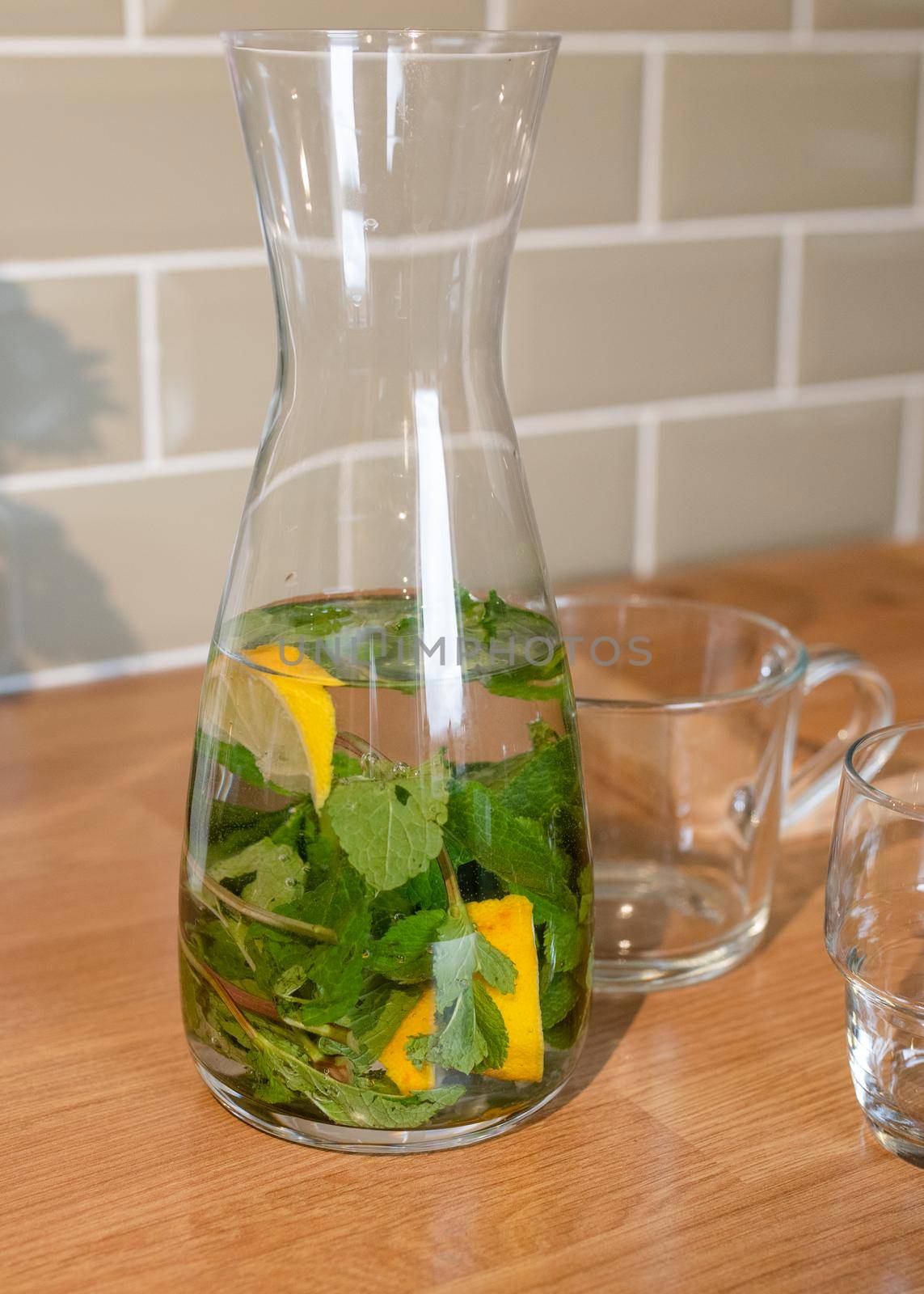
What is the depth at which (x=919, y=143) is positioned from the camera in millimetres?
1017

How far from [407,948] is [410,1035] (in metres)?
0.02

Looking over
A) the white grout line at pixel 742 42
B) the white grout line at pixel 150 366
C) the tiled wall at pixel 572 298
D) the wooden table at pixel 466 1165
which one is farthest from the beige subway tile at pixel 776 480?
the wooden table at pixel 466 1165

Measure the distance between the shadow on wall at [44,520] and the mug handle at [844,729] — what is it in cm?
40

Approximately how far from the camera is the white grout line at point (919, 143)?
100 centimetres

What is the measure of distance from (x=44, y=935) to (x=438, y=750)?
9.1 inches

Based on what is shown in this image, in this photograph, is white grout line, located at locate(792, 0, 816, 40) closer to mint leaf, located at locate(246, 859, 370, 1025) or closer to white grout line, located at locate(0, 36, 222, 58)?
white grout line, located at locate(0, 36, 222, 58)

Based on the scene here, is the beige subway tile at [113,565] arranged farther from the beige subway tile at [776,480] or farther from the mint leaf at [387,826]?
the mint leaf at [387,826]

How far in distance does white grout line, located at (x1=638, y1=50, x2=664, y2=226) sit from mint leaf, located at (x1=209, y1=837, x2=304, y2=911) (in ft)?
2.08

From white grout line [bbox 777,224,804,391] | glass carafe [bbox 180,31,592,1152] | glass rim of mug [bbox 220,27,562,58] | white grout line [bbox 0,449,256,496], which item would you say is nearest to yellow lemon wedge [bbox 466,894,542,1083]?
glass carafe [bbox 180,31,592,1152]

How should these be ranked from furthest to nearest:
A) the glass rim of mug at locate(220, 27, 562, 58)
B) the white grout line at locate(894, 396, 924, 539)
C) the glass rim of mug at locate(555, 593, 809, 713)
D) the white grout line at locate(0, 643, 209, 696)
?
the white grout line at locate(894, 396, 924, 539) → the white grout line at locate(0, 643, 209, 696) → the glass rim of mug at locate(555, 593, 809, 713) → the glass rim of mug at locate(220, 27, 562, 58)

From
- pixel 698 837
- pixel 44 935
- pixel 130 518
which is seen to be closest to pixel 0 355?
pixel 130 518

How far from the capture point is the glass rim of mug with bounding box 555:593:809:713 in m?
0.50

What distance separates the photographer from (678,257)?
3.09 ft

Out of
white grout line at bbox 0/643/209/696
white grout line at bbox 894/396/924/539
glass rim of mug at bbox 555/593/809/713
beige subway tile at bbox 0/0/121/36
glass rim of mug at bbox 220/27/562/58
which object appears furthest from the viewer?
white grout line at bbox 894/396/924/539
